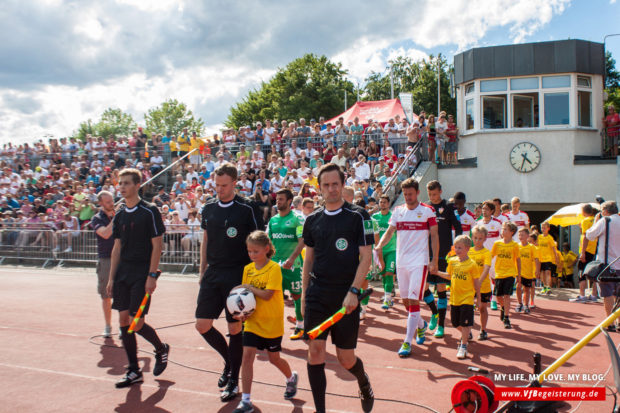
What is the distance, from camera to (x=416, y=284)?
6770mm

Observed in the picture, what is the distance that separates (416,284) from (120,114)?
351 ft

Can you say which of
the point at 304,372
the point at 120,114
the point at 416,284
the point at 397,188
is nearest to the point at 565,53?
the point at 397,188

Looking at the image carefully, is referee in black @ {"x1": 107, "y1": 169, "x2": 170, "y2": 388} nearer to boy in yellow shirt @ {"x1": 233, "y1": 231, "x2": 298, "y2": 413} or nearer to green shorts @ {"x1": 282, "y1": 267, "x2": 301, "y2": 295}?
boy in yellow shirt @ {"x1": 233, "y1": 231, "x2": 298, "y2": 413}

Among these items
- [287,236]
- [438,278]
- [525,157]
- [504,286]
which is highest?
[525,157]

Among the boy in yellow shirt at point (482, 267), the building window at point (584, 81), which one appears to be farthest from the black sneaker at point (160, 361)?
the building window at point (584, 81)

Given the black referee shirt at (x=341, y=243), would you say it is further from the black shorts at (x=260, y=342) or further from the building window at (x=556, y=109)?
the building window at (x=556, y=109)

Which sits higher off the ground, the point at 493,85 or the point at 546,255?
the point at 493,85

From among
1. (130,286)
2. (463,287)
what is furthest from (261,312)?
(463,287)

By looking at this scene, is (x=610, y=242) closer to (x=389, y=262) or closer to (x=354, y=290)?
(x=389, y=262)

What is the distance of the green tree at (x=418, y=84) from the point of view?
185 feet

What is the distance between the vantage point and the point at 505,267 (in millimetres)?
8695

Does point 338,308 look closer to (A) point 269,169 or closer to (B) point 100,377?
(B) point 100,377

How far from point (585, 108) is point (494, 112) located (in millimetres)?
2979

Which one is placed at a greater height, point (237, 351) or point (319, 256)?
point (319, 256)
